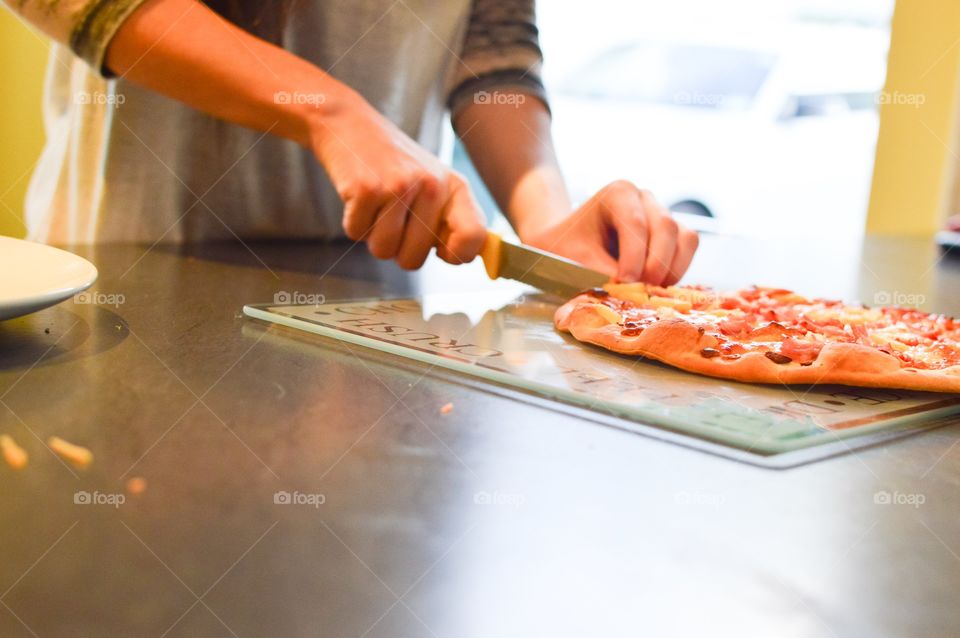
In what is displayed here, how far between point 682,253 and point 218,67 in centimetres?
56

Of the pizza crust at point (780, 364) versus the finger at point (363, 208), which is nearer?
the pizza crust at point (780, 364)

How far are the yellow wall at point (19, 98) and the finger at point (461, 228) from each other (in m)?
2.08

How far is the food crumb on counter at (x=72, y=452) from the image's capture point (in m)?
0.43

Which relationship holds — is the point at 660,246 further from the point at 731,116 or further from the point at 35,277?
the point at 731,116

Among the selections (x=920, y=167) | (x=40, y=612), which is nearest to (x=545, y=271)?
(x=40, y=612)

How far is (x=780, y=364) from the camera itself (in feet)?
2.15

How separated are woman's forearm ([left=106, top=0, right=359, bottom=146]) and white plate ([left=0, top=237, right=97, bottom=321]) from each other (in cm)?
38

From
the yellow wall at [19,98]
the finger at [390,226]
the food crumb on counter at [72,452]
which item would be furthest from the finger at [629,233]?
the yellow wall at [19,98]

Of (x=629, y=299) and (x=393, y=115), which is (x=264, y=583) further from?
(x=393, y=115)

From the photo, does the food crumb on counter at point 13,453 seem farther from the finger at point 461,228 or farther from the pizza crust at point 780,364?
the finger at point 461,228

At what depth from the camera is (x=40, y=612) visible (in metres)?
0.30


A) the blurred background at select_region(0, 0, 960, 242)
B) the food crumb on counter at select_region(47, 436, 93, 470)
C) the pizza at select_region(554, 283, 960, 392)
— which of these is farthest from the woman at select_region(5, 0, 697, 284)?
the blurred background at select_region(0, 0, 960, 242)

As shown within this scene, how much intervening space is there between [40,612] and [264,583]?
7cm

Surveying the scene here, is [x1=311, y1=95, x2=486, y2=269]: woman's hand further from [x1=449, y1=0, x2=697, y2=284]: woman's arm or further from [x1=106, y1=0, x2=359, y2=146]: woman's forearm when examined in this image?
[x1=449, y1=0, x2=697, y2=284]: woman's arm
